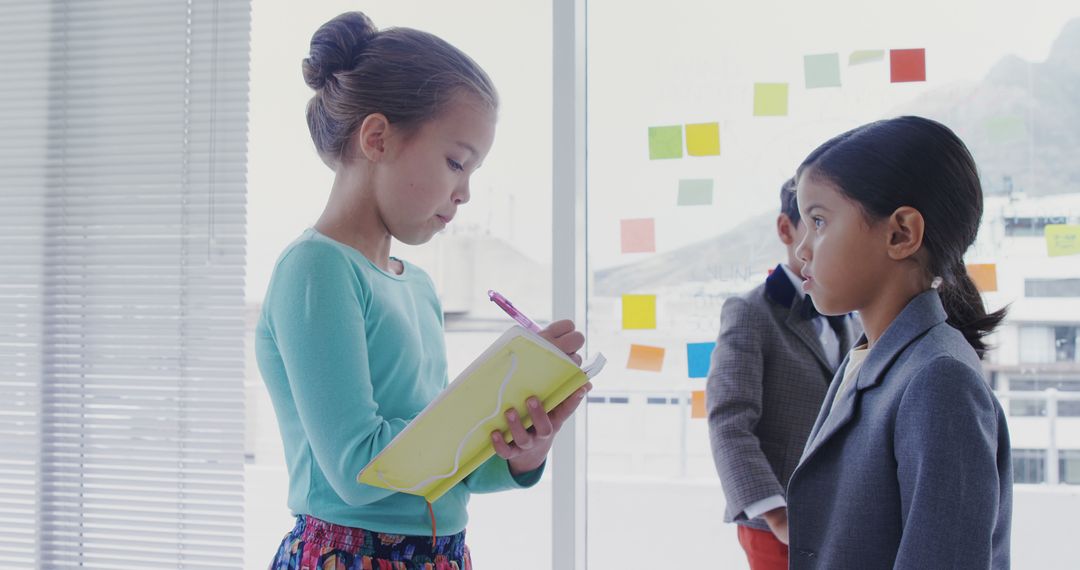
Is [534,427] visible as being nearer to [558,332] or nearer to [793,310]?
[558,332]

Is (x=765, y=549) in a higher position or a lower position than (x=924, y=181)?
lower

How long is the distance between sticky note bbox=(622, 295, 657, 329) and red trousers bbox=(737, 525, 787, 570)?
56 centimetres

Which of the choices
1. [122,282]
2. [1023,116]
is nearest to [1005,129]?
[1023,116]

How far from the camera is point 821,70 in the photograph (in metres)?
1.91

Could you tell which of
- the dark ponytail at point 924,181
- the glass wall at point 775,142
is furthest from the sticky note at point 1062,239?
the dark ponytail at point 924,181

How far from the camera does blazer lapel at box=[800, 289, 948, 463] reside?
0.96m

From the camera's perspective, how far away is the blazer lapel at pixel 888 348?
0.96m

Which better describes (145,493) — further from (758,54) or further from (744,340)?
(758,54)

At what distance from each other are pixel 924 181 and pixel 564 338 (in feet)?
1.53

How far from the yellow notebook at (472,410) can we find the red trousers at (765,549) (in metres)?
0.83

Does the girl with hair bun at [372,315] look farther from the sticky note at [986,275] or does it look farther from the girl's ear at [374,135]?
the sticky note at [986,275]

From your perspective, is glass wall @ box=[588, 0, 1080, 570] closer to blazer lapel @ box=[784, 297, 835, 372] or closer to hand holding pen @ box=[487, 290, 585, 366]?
blazer lapel @ box=[784, 297, 835, 372]

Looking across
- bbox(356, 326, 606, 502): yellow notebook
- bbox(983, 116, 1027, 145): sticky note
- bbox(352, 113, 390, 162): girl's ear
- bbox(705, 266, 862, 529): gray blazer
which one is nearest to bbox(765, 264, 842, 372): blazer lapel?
bbox(705, 266, 862, 529): gray blazer

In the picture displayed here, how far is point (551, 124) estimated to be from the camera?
1.87 m
